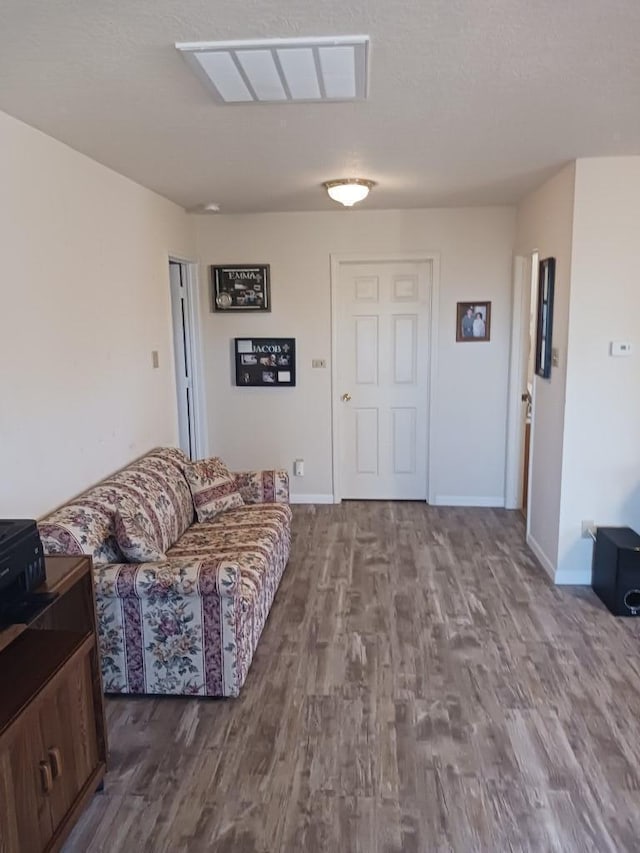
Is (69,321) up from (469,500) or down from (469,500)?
up

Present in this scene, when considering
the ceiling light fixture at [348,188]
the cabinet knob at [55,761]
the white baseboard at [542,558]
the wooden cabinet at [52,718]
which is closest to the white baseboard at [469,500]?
the white baseboard at [542,558]

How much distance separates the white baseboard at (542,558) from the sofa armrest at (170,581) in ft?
7.19

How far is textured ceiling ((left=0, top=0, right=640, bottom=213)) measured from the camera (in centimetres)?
167

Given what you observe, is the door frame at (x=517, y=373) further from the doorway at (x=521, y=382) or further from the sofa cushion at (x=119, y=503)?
the sofa cushion at (x=119, y=503)

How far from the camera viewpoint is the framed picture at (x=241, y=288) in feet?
16.9

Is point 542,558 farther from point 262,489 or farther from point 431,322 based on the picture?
point 431,322

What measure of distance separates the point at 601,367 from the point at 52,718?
3.14 m

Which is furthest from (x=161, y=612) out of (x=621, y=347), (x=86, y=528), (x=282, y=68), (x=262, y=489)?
(x=621, y=347)

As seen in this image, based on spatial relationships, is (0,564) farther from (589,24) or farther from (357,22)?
(589,24)

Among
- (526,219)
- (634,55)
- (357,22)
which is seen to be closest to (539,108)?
(634,55)

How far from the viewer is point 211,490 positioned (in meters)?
3.88

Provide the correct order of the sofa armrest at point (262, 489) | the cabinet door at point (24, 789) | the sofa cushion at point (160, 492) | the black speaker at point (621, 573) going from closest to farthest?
1. the cabinet door at point (24, 789)
2. the sofa cushion at point (160, 492)
3. the black speaker at point (621, 573)
4. the sofa armrest at point (262, 489)

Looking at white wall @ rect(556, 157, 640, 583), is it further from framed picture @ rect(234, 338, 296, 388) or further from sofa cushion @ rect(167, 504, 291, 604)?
framed picture @ rect(234, 338, 296, 388)

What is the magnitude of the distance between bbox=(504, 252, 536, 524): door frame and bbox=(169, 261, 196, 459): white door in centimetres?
261
